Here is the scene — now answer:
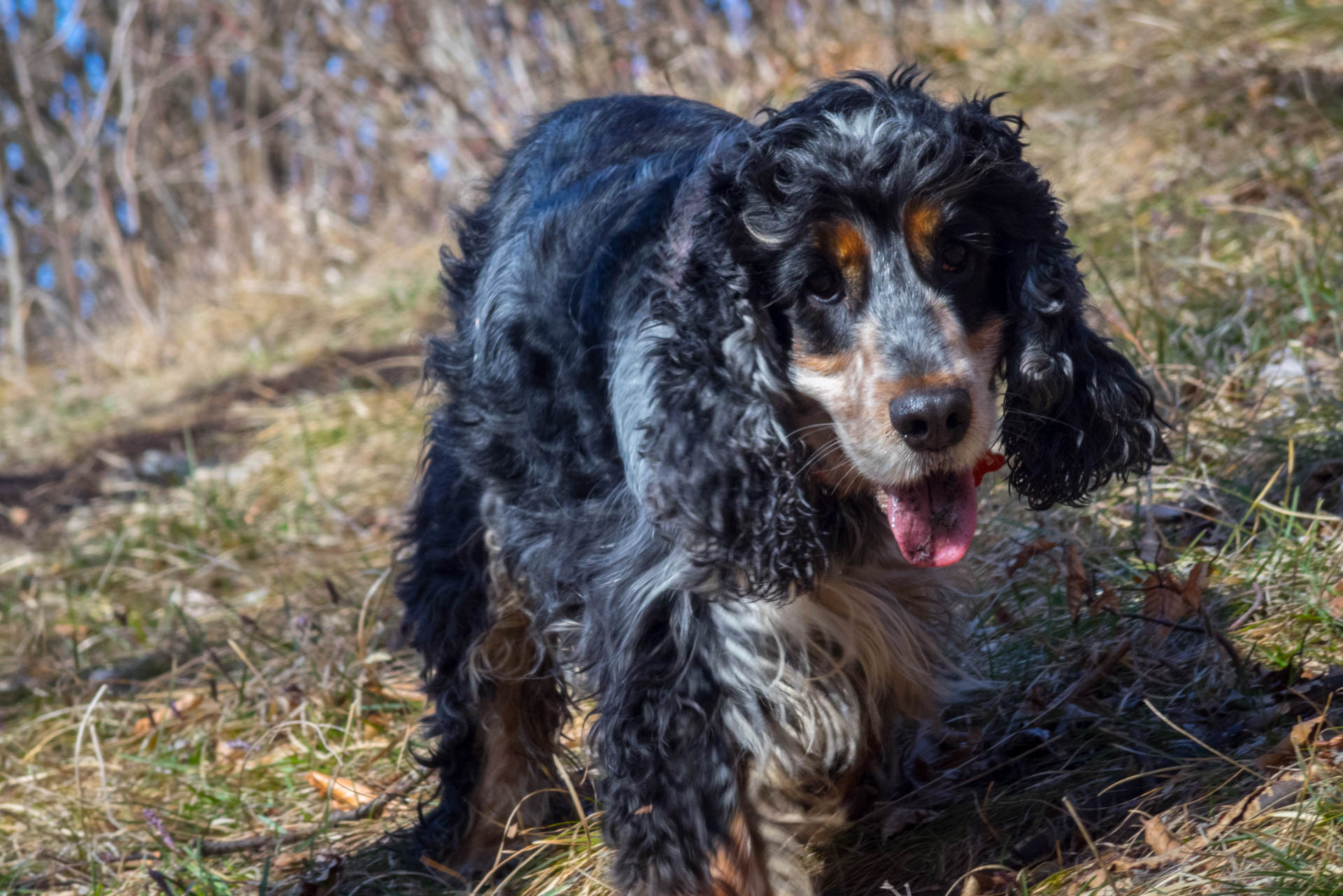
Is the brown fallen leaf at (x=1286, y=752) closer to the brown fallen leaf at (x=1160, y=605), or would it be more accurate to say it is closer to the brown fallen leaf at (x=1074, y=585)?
the brown fallen leaf at (x=1160, y=605)

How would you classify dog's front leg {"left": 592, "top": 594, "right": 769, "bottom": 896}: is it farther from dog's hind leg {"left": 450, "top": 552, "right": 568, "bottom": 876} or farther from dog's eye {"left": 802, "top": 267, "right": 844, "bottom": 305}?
dog's hind leg {"left": 450, "top": 552, "right": 568, "bottom": 876}

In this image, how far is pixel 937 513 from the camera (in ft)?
7.02

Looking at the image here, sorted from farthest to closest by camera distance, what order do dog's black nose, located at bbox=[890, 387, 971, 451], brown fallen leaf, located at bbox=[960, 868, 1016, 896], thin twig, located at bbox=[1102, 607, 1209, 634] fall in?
thin twig, located at bbox=[1102, 607, 1209, 634] < brown fallen leaf, located at bbox=[960, 868, 1016, 896] < dog's black nose, located at bbox=[890, 387, 971, 451]

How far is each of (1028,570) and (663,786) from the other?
1.50 metres

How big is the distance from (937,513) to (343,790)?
193 cm

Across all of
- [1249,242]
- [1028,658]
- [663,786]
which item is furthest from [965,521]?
[1249,242]

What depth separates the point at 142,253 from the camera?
10.8 meters

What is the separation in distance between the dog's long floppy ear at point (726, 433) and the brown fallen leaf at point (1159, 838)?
0.74m

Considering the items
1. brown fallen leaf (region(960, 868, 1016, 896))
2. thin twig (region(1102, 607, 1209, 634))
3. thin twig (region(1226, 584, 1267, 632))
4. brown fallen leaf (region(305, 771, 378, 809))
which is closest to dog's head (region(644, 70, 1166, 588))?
brown fallen leaf (region(960, 868, 1016, 896))

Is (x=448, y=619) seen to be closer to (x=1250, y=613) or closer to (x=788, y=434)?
(x=788, y=434)

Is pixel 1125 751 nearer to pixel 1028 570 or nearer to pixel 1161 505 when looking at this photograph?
pixel 1028 570

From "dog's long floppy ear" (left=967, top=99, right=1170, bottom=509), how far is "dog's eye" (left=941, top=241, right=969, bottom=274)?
11 cm

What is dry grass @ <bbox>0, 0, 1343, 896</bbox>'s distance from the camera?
8.18ft

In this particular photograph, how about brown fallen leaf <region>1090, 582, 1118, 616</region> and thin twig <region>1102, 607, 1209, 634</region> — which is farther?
brown fallen leaf <region>1090, 582, 1118, 616</region>
